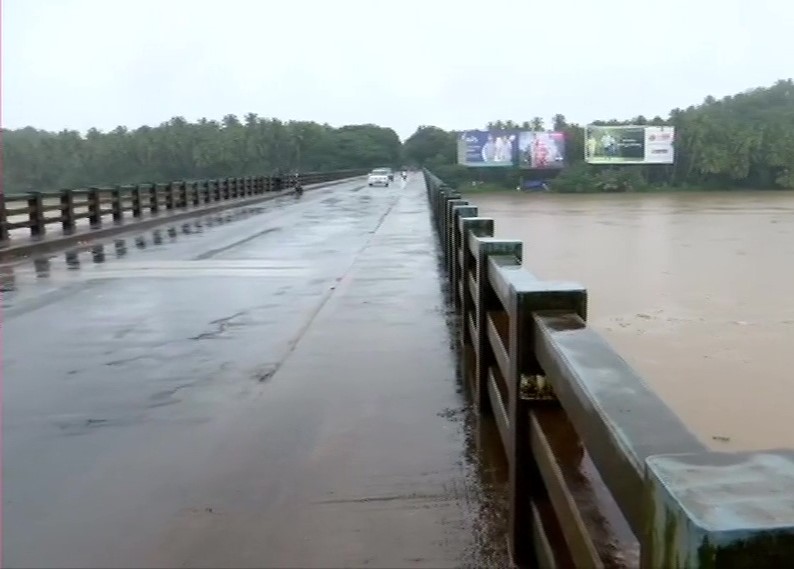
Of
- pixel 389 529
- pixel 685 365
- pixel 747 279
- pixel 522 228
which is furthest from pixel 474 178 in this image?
pixel 389 529

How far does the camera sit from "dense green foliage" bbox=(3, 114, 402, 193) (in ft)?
242

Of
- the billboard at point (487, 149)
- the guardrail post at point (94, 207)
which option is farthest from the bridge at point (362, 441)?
the billboard at point (487, 149)

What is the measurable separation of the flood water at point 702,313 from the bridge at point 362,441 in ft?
7.49

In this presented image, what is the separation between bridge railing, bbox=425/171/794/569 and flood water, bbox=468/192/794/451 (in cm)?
340

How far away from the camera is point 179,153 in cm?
11156

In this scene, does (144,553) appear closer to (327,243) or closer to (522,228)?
(327,243)

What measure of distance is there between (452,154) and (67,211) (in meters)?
108

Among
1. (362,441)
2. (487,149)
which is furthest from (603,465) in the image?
(487,149)

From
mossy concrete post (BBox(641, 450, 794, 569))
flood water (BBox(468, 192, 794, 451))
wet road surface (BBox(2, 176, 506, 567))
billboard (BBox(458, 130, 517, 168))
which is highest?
billboard (BBox(458, 130, 517, 168))

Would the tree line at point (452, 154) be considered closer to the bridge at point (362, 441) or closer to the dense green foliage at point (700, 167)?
the dense green foliage at point (700, 167)

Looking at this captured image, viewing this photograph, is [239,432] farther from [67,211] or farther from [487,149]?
[487,149]

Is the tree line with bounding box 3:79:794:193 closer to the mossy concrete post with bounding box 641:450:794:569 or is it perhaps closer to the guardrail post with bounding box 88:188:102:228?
the guardrail post with bounding box 88:188:102:228

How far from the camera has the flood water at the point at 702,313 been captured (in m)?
7.36

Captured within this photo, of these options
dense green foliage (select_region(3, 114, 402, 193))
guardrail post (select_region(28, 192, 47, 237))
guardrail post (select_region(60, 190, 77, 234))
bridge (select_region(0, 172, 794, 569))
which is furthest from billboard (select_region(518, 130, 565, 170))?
bridge (select_region(0, 172, 794, 569))
